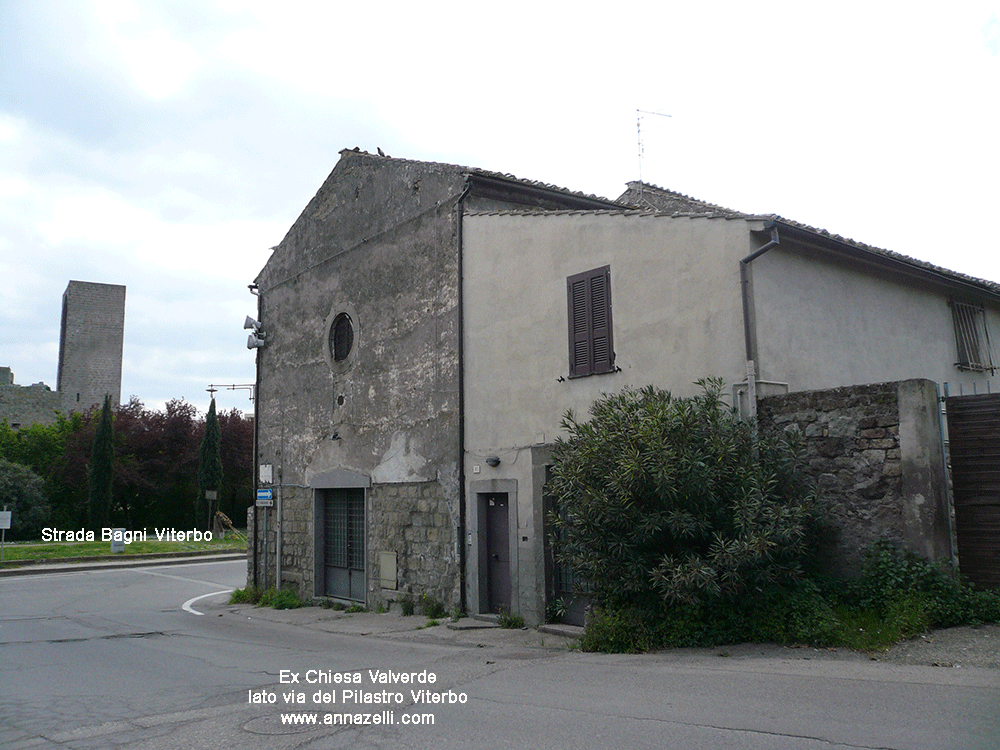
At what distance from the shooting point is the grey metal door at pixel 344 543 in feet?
51.8

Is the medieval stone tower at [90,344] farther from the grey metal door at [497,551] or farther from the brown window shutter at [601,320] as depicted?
the brown window shutter at [601,320]

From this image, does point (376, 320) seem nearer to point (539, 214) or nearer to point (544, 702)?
point (539, 214)

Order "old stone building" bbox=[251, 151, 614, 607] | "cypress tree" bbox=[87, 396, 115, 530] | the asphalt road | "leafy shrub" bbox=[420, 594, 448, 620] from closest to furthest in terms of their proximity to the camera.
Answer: the asphalt road → "leafy shrub" bbox=[420, 594, 448, 620] → "old stone building" bbox=[251, 151, 614, 607] → "cypress tree" bbox=[87, 396, 115, 530]

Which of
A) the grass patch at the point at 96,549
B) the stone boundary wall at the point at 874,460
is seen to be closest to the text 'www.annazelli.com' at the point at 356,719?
the stone boundary wall at the point at 874,460

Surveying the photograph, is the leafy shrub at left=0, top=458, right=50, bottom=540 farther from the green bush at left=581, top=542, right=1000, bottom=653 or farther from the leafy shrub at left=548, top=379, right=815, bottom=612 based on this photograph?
the green bush at left=581, top=542, right=1000, bottom=653

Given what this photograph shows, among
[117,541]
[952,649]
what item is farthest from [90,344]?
[952,649]

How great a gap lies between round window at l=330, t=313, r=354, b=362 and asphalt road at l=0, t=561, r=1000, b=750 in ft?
22.1

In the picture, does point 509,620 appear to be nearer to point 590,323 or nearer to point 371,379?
point 590,323

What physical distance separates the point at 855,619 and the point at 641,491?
2.45 metres

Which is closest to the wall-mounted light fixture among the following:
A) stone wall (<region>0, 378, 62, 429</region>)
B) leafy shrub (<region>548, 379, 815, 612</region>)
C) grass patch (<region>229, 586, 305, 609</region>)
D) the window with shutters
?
grass patch (<region>229, 586, 305, 609</region>)

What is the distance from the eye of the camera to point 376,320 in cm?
1558

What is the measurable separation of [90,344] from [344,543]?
4507cm

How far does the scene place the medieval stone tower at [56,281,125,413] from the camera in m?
53.3

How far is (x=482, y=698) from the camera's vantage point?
22.8 feet
